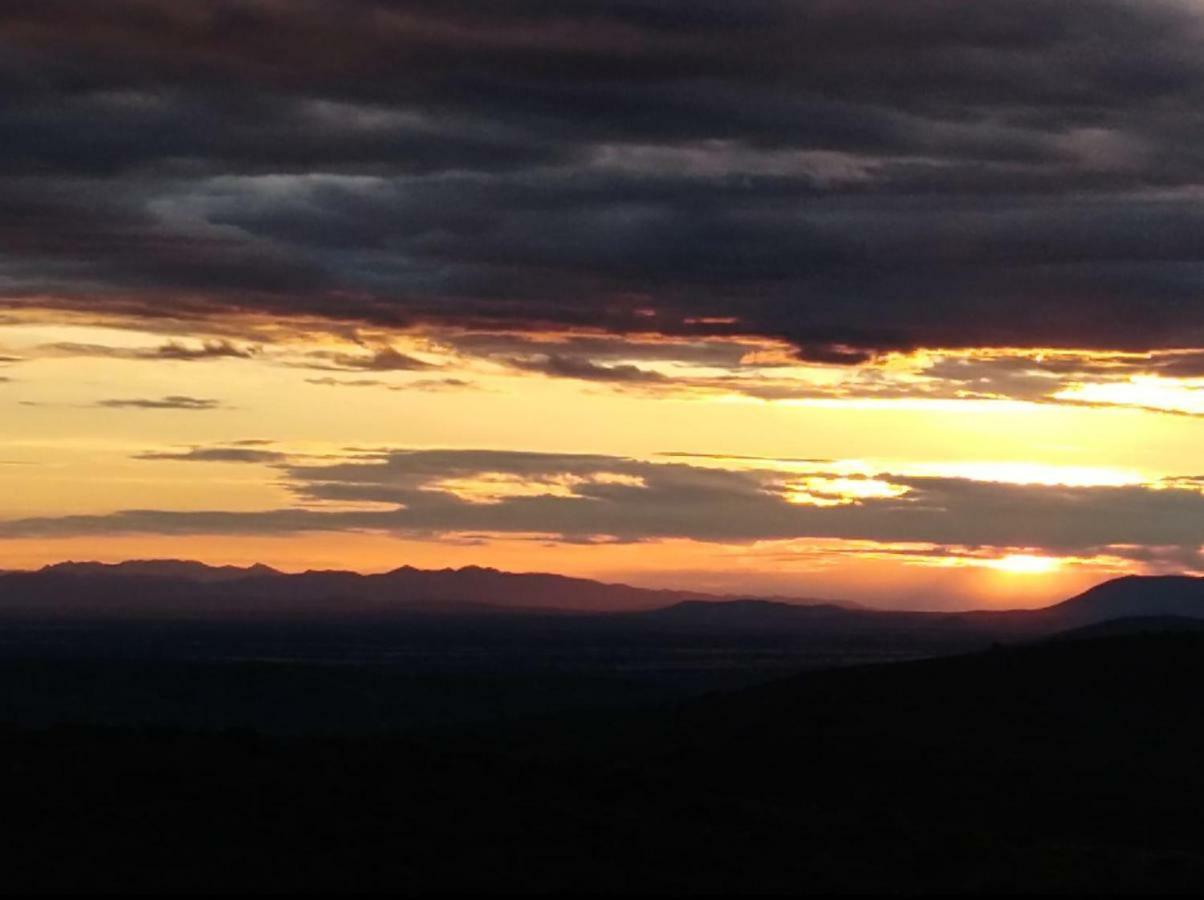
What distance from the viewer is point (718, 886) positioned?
3775 cm

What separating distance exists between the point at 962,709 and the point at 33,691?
251 ft

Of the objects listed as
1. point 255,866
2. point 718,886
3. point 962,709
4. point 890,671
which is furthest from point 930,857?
point 890,671

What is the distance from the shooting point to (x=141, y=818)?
132 feet

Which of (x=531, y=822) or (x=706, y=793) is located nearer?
(x=531, y=822)

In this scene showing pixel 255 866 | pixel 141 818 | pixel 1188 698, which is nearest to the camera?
pixel 255 866

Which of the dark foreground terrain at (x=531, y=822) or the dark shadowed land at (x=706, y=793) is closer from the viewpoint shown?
the dark foreground terrain at (x=531, y=822)

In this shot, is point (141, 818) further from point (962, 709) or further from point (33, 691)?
point (33, 691)

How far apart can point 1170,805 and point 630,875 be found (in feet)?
89.4

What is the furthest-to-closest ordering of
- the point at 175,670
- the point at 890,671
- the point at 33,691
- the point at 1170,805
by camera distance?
the point at 175,670 → the point at 33,691 → the point at 890,671 → the point at 1170,805

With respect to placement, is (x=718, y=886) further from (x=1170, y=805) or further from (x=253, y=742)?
(x=1170, y=805)

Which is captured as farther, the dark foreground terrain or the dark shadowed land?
the dark shadowed land

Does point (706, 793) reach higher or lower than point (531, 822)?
higher

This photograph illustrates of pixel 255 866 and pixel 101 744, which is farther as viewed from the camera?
pixel 101 744

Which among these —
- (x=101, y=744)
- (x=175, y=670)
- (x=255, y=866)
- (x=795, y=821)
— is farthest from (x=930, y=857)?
(x=175, y=670)
